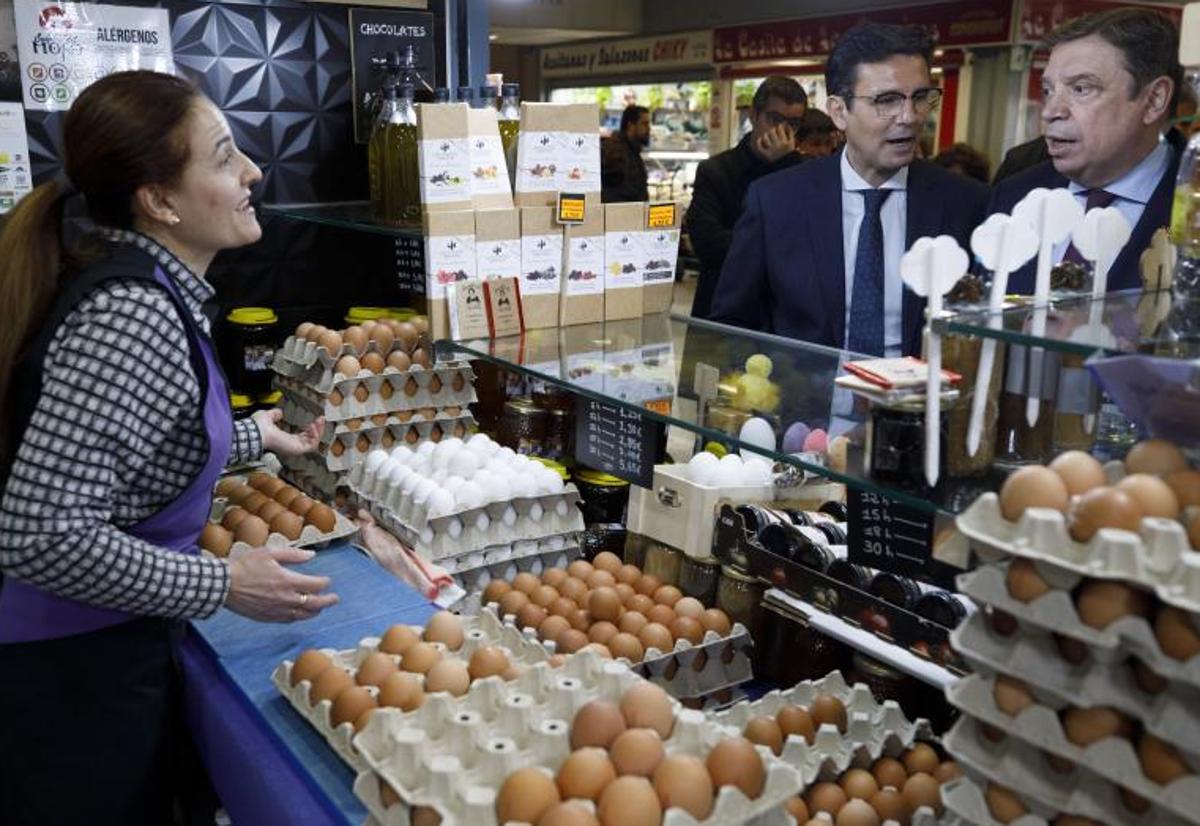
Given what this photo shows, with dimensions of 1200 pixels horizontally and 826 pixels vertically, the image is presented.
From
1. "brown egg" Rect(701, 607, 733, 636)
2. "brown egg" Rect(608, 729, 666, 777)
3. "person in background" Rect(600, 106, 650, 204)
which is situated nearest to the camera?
"brown egg" Rect(608, 729, 666, 777)

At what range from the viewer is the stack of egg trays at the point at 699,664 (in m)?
2.05

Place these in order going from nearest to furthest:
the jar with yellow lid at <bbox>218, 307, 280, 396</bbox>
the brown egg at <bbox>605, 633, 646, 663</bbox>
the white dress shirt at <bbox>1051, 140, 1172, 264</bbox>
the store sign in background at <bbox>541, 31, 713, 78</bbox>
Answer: the brown egg at <bbox>605, 633, 646, 663</bbox>, the white dress shirt at <bbox>1051, 140, 1172, 264</bbox>, the jar with yellow lid at <bbox>218, 307, 280, 396</bbox>, the store sign in background at <bbox>541, 31, 713, 78</bbox>

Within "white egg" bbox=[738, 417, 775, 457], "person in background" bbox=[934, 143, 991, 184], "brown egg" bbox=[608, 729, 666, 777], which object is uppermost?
"person in background" bbox=[934, 143, 991, 184]

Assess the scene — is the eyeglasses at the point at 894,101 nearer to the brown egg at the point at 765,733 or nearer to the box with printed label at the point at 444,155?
the box with printed label at the point at 444,155

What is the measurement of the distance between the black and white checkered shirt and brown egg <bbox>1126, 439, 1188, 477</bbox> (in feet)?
4.77

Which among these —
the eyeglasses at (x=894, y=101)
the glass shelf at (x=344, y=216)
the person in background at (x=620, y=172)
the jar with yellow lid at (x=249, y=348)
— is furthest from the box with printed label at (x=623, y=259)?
the person in background at (x=620, y=172)

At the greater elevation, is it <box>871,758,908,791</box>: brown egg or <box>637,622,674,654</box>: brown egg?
<box>637,622,674,654</box>: brown egg

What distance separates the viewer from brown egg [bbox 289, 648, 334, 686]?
75.3 inches

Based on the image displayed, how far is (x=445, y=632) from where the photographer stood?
1.95 meters

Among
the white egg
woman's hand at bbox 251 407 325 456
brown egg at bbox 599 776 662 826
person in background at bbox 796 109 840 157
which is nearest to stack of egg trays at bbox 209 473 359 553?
woman's hand at bbox 251 407 325 456

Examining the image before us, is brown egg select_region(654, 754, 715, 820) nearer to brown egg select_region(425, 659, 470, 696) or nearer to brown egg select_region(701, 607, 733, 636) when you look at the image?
brown egg select_region(425, 659, 470, 696)

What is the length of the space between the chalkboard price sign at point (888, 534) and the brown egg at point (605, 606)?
1.86ft

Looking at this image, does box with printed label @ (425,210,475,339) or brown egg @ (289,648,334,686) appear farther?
box with printed label @ (425,210,475,339)

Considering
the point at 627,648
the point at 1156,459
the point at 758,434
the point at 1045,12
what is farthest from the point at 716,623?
the point at 1045,12
